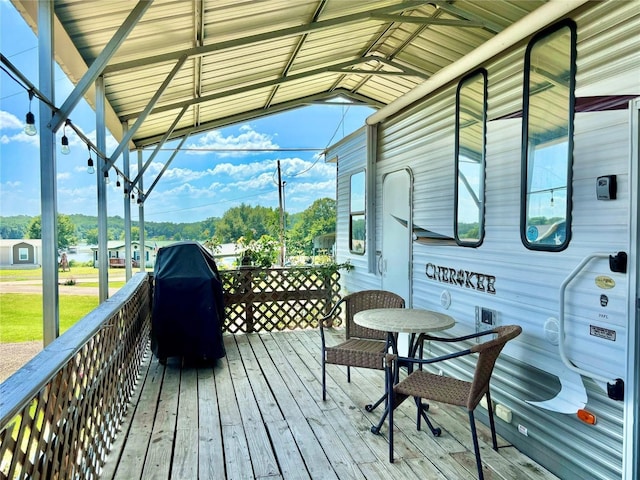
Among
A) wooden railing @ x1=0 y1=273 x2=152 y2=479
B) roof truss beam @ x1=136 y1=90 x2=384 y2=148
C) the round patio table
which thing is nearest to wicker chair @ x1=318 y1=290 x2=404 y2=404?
the round patio table

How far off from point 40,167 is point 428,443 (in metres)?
2.95

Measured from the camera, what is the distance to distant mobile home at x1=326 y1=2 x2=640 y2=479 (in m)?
2.04

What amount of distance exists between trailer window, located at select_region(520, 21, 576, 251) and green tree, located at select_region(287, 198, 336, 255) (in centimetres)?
1719

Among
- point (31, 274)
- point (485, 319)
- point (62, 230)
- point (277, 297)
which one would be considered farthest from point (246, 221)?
point (31, 274)

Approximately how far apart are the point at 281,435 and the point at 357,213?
359 centimetres

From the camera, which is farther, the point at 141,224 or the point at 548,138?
the point at 141,224

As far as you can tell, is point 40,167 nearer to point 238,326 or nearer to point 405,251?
point 405,251

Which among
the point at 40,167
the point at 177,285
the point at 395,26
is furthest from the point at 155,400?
the point at 395,26

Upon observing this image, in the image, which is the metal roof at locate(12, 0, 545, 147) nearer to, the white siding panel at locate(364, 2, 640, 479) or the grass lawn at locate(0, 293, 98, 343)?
the grass lawn at locate(0, 293, 98, 343)

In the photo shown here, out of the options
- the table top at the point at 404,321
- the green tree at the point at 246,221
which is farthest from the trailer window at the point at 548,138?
the green tree at the point at 246,221

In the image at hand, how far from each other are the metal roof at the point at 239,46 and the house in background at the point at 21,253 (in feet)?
3.21

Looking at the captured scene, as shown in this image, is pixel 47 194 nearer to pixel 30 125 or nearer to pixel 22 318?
pixel 30 125

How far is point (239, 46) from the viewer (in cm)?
408

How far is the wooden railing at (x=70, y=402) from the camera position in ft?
4.63
